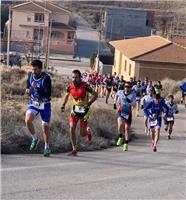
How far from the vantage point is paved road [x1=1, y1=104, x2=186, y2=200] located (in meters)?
9.45

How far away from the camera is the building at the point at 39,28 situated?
85.3 m

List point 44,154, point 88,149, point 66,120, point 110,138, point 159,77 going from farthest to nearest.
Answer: point 159,77
point 110,138
point 66,120
point 88,149
point 44,154

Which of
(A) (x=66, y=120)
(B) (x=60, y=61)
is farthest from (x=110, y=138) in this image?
(B) (x=60, y=61)

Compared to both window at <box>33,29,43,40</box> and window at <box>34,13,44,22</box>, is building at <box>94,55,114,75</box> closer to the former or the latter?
window at <box>33,29,43,40</box>

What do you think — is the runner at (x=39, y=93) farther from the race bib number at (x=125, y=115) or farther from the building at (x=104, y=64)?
the building at (x=104, y=64)

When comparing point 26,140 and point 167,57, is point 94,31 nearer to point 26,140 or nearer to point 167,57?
point 167,57

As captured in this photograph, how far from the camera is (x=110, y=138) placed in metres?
19.5

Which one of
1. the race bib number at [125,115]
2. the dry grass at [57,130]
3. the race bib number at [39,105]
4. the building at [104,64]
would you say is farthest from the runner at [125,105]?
the building at [104,64]

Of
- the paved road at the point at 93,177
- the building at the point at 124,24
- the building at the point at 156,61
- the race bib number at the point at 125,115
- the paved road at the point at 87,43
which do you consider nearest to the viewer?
the paved road at the point at 93,177

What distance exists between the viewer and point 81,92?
13227mm

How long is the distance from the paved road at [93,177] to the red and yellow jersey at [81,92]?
116 centimetres

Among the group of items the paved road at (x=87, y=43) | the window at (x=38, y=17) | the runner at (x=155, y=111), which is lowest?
the runner at (x=155, y=111)

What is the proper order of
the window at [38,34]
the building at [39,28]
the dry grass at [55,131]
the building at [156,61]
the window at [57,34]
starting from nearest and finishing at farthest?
the dry grass at [55,131] < the building at [156,61] < the building at [39,28] < the window at [38,34] < the window at [57,34]

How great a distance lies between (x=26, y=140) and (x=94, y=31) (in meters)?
106
